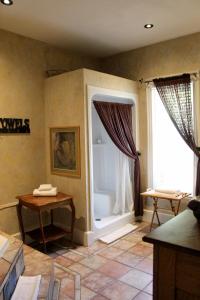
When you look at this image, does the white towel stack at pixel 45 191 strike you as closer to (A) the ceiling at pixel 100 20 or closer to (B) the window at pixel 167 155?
(B) the window at pixel 167 155

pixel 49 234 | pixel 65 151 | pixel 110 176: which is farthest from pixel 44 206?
pixel 110 176

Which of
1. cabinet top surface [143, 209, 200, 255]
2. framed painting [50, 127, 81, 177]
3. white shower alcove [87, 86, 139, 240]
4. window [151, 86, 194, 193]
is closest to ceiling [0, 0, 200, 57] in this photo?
white shower alcove [87, 86, 139, 240]

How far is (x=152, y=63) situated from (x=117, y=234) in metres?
2.65

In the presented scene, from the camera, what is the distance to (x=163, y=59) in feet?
12.8

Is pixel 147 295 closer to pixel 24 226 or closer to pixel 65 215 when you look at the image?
pixel 65 215

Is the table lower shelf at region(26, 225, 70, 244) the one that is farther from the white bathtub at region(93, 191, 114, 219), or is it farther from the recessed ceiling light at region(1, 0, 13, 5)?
the recessed ceiling light at region(1, 0, 13, 5)

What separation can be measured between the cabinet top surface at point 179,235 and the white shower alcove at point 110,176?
6.69 feet

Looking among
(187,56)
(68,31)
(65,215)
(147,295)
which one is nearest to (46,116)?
(68,31)

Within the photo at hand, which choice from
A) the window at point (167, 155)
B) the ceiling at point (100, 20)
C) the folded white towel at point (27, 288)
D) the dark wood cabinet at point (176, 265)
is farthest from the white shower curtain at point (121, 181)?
the dark wood cabinet at point (176, 265)

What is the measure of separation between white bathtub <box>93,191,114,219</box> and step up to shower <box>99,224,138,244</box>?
342 millimetres

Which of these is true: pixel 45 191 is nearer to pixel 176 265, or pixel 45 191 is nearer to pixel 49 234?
pixel 49 234

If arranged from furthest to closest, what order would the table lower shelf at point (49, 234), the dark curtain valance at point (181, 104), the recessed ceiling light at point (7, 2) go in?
the dark curtain valance at point (181, 104) → the table lower shelf at point (49, 234) → the recessed ceiling light at point (7, 2)

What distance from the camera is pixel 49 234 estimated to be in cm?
327

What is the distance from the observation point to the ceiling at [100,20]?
8.95ft
